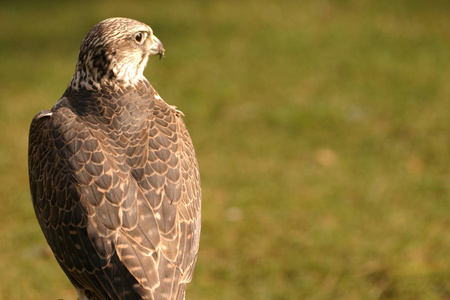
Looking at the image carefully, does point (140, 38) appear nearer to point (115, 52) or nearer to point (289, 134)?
point (115, 52)

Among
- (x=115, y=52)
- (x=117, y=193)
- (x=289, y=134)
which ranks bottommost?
(x=289, y=134)

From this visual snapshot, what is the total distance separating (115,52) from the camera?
3.60 metres

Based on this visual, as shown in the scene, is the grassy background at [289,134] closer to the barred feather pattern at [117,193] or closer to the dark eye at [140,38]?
the barred feather pattern at [117,193]

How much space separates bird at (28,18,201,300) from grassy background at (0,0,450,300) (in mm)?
2213

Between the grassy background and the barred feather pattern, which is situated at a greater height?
the barred feather pattern

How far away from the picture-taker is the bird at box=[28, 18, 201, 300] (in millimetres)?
3002

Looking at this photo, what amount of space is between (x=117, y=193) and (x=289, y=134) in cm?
480

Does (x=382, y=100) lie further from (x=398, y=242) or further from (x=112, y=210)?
(x=112, y=210)

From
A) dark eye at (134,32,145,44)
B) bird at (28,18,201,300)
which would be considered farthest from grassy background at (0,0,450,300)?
dark eye at (134,32,145,44)

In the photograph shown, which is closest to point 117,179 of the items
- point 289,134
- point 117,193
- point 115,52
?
point 117,193

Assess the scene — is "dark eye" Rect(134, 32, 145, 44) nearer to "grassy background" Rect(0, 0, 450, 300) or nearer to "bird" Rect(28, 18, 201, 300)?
"bird" Rect(28, 18, 201, 300)

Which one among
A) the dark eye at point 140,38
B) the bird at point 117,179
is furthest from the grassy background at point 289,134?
the dark eye at point 140,38

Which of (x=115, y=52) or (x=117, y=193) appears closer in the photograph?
(x=117, y=193)

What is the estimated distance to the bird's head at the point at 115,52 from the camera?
360cm
